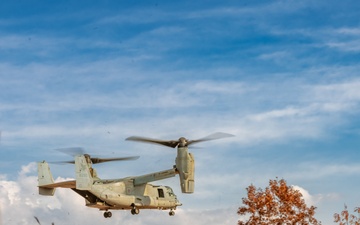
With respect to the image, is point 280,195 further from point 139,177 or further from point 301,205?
point 139,177

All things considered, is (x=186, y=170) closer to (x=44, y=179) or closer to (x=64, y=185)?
(x=64, y=185)

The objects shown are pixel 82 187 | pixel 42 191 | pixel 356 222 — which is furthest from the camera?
pixel 42 191

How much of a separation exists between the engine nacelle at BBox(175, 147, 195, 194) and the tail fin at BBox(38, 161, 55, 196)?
15.2 meters

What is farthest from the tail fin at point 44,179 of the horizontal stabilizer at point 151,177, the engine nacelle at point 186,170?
the engine nacelle at point 186,170

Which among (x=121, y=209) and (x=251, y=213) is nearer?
(x=251, y=213)

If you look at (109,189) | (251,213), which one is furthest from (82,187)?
(251,213)

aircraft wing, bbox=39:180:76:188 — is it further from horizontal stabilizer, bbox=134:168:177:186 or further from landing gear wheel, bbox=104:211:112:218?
horizontal stabilizer, bbox=134:168:177:186

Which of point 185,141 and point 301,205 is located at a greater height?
point 185,141

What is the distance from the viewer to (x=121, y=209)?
243 ft

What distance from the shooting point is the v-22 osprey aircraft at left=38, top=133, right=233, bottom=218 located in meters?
69.4

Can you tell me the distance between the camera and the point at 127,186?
72.9 m

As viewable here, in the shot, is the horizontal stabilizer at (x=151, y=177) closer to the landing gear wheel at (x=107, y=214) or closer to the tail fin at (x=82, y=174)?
the landing gear wheel at (x=107, y=214)

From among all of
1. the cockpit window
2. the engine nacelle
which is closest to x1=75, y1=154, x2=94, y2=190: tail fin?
the engine nacelle

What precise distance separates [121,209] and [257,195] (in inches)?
616
